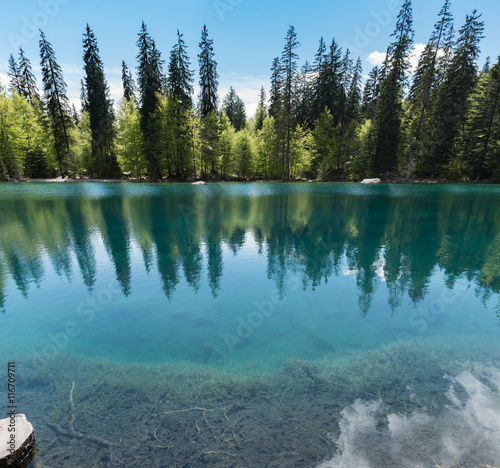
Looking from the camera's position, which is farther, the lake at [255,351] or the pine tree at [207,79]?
the pine tree at [207,79]

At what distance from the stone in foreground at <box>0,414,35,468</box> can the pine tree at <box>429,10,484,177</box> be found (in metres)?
59.8

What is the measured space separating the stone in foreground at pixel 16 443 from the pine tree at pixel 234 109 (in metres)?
91.6

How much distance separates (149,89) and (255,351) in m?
57.2

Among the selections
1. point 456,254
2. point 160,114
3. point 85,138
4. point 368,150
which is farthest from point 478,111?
point 85,138

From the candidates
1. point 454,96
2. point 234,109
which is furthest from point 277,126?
point 234,109

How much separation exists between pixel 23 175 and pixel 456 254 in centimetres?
6796

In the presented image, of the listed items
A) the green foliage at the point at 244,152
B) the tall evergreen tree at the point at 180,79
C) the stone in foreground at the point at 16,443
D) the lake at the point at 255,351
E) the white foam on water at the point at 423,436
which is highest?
the tall evergreen tree at the point at 180,79

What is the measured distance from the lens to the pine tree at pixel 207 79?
54.1 meters

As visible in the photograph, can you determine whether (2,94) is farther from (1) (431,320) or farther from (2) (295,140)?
(1) (431,320)

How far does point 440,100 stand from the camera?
157 feet

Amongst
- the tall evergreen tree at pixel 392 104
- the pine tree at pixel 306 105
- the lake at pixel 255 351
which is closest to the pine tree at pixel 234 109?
the pine tree at pixel 306 105

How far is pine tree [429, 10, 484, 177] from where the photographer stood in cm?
4391

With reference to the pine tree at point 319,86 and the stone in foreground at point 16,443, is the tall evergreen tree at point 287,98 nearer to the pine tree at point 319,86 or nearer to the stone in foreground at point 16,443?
the pine tree at point 319,86

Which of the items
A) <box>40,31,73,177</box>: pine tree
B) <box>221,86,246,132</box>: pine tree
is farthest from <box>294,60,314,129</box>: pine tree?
<box>40,31,73,177</box>: pine tree
